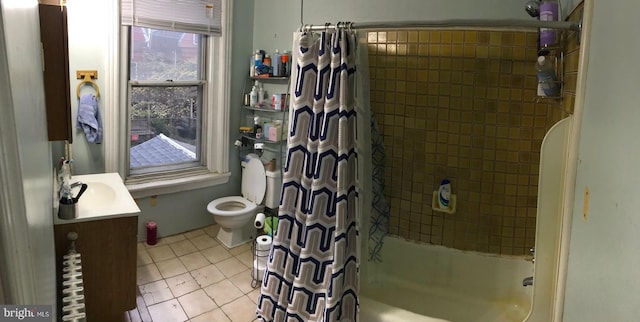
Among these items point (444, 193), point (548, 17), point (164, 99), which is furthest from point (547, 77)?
A: point (164, 99)

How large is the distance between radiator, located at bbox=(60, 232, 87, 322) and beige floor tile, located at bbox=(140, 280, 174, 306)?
770mm

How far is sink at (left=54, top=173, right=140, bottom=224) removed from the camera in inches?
88.8

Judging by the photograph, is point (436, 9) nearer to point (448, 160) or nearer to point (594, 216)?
point (448, 160)

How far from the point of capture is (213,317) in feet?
8.48

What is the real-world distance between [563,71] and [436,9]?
3.10 feet

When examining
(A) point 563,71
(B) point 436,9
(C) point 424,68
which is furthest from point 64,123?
(A) point 563,71

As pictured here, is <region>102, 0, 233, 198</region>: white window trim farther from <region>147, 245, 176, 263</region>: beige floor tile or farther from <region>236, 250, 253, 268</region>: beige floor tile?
<region>236, 250, 253, 268</region>: beige floor tile

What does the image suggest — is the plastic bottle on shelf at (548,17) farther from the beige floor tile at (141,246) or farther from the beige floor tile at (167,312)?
the beige floor tile at (141,246)

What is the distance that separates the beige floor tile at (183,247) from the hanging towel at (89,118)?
109 centimetres

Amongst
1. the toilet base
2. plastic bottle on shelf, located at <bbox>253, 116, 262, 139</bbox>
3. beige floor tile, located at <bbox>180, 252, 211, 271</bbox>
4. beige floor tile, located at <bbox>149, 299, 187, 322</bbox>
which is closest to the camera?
beige floor tile, located at <bbox>149, 299, 187, 322</bbox>

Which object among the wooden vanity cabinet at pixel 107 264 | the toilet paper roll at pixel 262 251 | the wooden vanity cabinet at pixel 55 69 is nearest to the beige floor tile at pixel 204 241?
the toilet paper roll at pixel 262 251

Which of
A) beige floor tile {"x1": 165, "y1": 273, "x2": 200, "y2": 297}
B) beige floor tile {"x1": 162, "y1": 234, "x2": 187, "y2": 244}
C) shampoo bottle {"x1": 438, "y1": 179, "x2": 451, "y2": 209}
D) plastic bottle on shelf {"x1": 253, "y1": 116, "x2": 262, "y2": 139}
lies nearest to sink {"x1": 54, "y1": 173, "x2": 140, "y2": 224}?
beige floor tile {"x1": 165, "y1": 273, "x2": 200, "y2": 297}

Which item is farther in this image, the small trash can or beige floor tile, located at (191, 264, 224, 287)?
the small trash can

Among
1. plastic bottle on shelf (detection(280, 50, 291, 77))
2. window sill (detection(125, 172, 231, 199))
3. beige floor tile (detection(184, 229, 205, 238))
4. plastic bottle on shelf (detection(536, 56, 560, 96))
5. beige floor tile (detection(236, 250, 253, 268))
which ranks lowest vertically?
beige floor tile (detection(236, 250, 253, 268))
